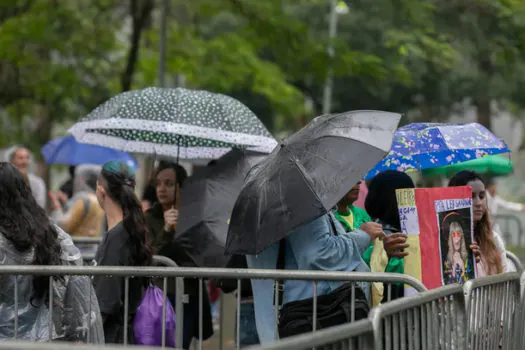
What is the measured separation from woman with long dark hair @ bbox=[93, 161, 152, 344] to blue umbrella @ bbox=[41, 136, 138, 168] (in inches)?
332

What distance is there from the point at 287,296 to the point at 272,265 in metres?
0.22

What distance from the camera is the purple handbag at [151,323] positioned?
662 cm

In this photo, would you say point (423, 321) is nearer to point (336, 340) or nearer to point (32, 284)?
point (336, 340)

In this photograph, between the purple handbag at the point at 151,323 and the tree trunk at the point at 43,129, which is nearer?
the purple handbag at the point at 151,323

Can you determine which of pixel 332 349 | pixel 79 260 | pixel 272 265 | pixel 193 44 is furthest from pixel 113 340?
pixel 193 44

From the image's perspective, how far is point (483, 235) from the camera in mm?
7516

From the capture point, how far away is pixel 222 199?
7.77 meters

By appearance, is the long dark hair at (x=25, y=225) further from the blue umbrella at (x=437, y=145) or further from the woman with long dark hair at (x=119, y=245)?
the blue umbrella at (x=437, y=145)

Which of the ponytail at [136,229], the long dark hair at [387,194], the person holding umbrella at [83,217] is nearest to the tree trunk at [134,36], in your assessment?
the person holding umbrella at [83,217]

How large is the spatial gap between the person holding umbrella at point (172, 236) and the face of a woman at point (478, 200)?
76.4 inches

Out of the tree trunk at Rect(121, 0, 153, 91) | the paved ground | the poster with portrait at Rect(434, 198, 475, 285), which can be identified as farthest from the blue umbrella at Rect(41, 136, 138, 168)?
the poster with portrait at Rect(434, 198, 475, 285)

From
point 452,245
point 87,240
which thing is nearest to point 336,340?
point 452,245

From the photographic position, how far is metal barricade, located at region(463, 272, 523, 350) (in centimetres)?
562

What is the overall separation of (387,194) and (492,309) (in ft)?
3.34
